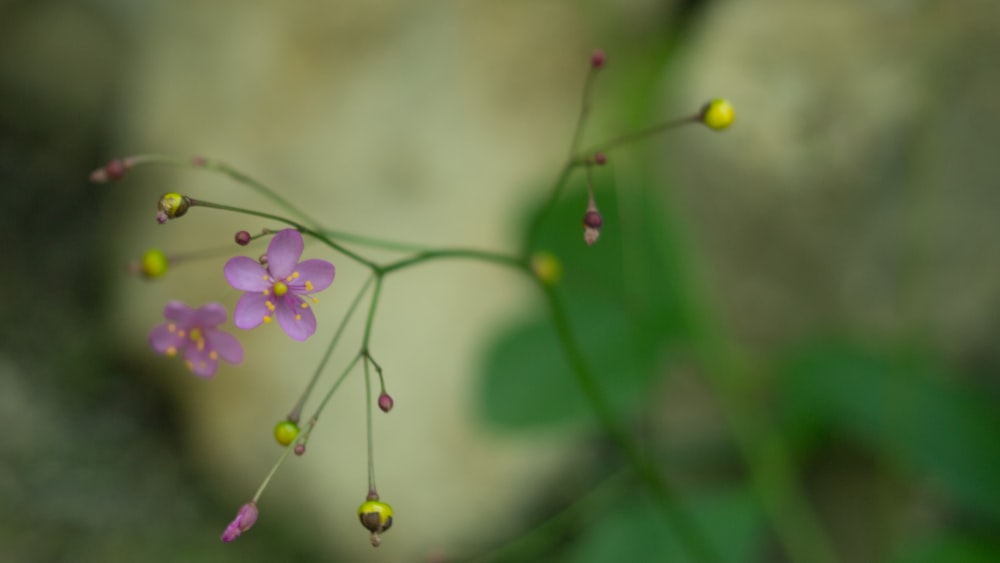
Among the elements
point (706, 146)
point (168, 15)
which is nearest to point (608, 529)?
point (706, 146)

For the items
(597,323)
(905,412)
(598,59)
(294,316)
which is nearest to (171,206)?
(294,316)

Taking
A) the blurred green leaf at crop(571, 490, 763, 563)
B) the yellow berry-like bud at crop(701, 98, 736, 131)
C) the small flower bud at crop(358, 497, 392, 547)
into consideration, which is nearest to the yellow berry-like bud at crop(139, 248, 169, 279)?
the small flower bud at crop(358, 497, 392, 547)

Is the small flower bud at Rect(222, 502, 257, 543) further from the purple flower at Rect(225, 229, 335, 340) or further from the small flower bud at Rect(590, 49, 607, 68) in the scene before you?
the small flower bud at Rect(590, 49, 607, 68)

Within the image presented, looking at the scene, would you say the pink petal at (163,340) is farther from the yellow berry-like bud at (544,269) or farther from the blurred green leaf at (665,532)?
the blurred green leaf at (665,532)

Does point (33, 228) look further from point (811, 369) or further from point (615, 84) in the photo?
point (811, 369)

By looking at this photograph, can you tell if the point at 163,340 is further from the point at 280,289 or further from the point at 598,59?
the point at 598,59

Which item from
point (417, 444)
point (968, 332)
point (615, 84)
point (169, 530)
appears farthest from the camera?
point (169, 530)

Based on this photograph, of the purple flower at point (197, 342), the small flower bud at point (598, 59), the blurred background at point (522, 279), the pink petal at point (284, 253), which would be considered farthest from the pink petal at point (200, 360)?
the blurred background at point (522, 279)
